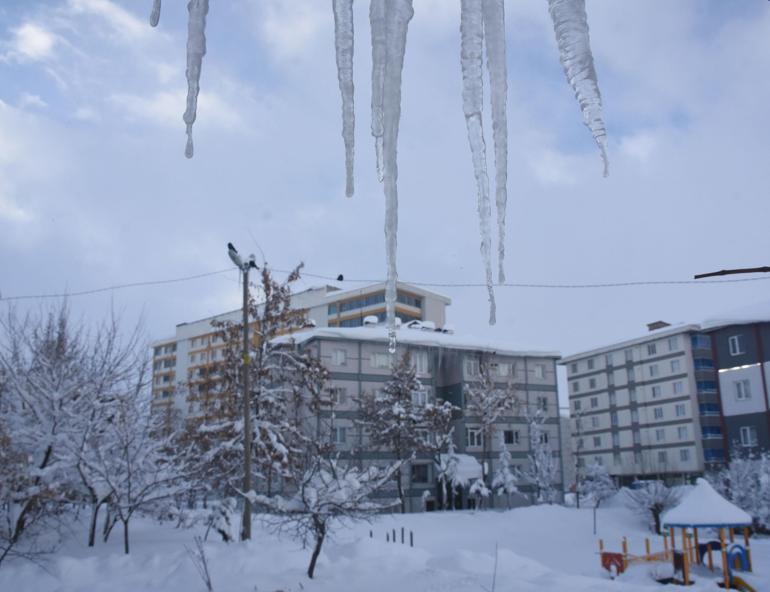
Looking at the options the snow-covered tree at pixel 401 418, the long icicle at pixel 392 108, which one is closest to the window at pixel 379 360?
the snow-covered tree at pixel 401 418

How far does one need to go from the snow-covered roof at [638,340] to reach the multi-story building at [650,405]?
0.27ft

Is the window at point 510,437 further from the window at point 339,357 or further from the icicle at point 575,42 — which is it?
the icicle at point 575,42

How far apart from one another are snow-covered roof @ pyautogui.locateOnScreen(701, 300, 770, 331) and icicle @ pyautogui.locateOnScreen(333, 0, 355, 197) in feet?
160

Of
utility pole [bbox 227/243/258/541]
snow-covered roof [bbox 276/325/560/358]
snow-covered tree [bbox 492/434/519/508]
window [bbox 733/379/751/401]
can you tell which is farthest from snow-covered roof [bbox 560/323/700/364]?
utility pole [bbox 227/243/258/541]

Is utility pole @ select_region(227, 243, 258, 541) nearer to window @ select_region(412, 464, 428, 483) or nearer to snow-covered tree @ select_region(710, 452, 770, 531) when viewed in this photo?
snow-covered tree @ select_region(710, 452, 770, 531)

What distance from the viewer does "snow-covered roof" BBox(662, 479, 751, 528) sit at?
65.2 ft

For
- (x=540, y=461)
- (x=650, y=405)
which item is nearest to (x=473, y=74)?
(x=540, y=461)

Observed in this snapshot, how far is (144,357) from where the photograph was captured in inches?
880

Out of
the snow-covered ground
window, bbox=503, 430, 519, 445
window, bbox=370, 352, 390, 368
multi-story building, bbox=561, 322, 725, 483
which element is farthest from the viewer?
multi-story building, bbox=561, 322, 725, 483

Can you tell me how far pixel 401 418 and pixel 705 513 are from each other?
2211 cm

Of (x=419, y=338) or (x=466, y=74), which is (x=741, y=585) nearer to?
(x=466, y=74)

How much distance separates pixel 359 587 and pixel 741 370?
42.3 meters

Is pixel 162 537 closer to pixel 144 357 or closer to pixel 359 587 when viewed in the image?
pixel 144 357

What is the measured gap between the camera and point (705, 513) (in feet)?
66.4
